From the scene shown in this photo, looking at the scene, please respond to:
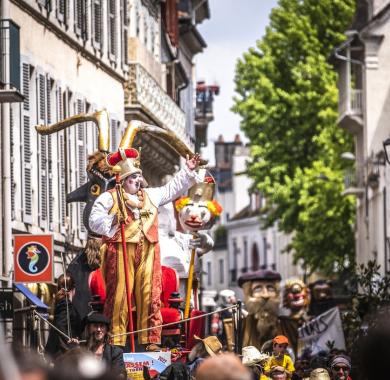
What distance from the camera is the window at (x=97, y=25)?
36094 mm

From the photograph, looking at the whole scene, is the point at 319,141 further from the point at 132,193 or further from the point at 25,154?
the point at 132,193

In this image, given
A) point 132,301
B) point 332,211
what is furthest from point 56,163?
point 332,211

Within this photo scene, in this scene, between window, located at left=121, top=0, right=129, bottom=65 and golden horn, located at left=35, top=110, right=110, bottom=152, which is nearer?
golden horn, located at left=35, top=110, right=110, bottom=152

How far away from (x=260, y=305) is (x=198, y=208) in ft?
31.4

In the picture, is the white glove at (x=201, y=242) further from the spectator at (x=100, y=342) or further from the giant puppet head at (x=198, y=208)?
the spectator at (x=100, y=342)

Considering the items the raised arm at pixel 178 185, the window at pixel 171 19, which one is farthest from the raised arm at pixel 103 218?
the window at pixel 171 19

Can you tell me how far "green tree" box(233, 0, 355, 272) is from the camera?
5759 cm

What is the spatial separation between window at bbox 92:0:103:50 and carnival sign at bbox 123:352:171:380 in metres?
19.2

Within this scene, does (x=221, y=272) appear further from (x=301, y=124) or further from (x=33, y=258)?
(x=33, y=258)

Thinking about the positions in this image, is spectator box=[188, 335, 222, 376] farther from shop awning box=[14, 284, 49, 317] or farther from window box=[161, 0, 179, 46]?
window box=[161, 0, 179, 46]

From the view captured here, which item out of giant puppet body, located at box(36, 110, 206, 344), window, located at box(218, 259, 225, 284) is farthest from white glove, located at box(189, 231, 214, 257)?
window, located at box(218, 259, 225, 284)

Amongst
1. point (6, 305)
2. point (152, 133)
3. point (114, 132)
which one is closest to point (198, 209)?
point (152, 133)

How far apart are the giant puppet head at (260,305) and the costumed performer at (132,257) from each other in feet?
37.4

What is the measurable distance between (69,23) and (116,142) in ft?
15.6
